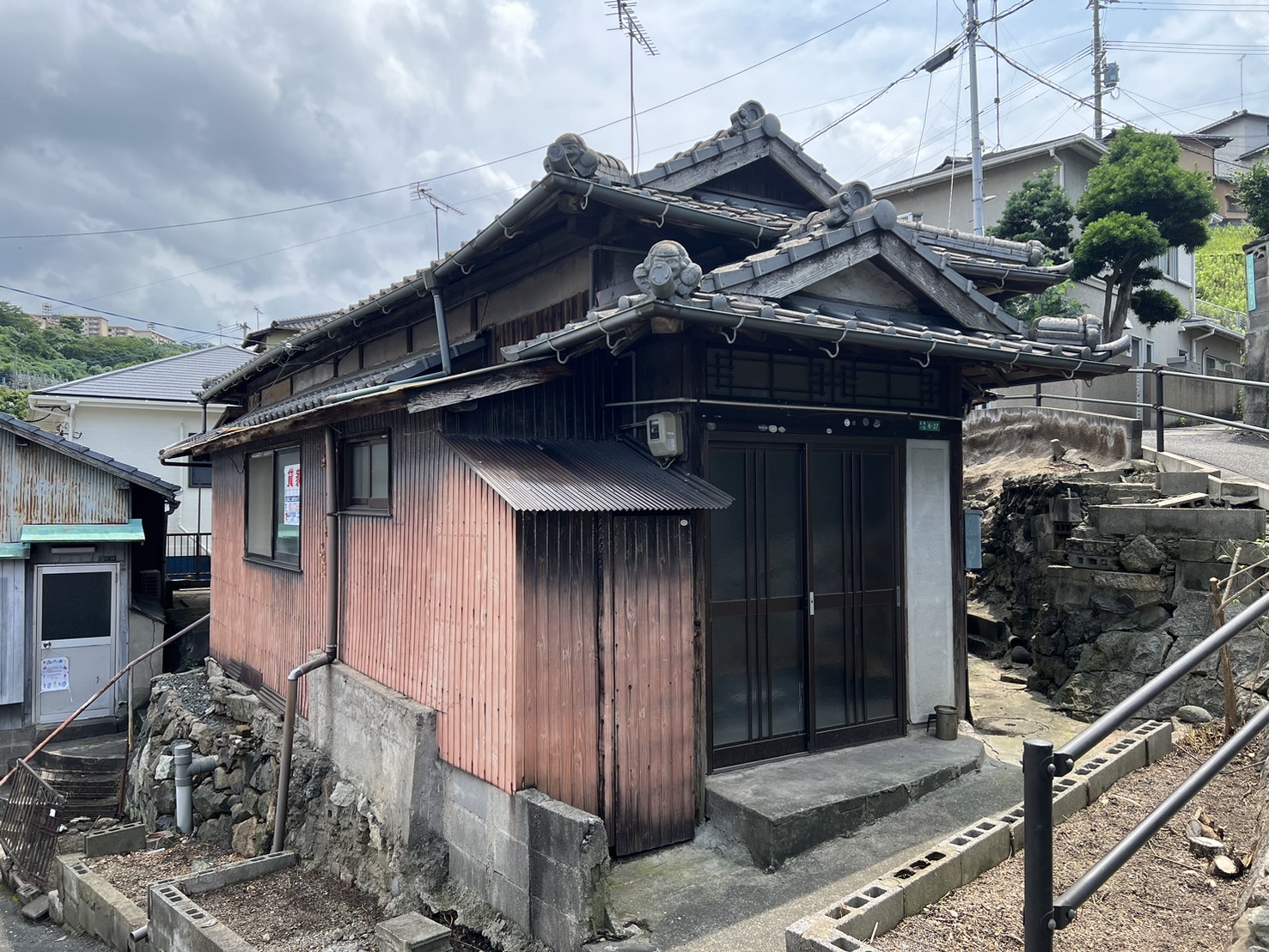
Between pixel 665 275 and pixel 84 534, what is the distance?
14577mm

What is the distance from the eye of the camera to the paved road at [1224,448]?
1227 centimetres

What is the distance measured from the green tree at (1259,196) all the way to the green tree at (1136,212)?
0.71m

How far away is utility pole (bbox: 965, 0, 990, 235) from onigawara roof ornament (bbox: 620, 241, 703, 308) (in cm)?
1703

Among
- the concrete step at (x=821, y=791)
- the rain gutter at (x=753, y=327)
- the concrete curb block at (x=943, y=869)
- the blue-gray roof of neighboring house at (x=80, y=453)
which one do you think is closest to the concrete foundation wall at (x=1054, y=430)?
the rain gutter at (x=753, y=327)

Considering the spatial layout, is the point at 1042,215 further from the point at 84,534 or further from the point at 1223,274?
the point at 1223,274

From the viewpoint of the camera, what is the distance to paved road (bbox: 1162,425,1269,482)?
40.3 feet

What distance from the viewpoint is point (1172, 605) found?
8.85 meters

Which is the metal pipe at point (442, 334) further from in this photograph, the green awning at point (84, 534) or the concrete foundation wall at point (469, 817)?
the green awning at point (84, 534)

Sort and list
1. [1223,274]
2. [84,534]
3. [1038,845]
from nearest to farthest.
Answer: [1038,845], [84,534], [1223,274]

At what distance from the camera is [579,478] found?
20.8ft

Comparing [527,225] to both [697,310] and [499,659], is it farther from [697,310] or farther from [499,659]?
[499,659]

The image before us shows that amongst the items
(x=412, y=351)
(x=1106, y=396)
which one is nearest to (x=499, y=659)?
(x=412, y=351)

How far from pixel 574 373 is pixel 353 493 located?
3.24m

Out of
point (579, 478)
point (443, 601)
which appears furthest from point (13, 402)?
point (579, 478)
